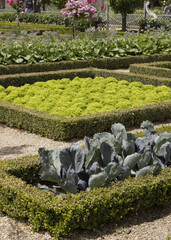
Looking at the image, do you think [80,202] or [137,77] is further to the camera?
[137,77]

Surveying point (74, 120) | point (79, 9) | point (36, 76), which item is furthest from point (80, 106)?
point (79, 9)

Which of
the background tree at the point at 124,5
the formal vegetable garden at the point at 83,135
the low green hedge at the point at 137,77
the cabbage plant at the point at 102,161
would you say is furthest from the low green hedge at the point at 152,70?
the background tree at the point at 124,5

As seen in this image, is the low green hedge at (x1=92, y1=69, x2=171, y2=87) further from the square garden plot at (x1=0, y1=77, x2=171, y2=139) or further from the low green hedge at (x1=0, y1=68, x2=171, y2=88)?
the square garden plot at (x1=0, y1=77, x2=171, y2=139)

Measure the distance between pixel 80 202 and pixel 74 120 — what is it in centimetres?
307

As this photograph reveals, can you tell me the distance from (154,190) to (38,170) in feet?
4.15

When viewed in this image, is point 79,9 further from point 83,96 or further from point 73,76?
point 83,96

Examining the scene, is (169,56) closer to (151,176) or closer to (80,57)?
(80,57)

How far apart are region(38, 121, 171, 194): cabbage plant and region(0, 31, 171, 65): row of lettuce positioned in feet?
25.9

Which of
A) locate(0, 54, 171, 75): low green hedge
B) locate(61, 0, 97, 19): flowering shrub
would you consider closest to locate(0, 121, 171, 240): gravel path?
Result: locate(0, 54, 171, 75): low green hedge

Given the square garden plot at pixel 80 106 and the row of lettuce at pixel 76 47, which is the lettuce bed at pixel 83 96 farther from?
the row of lettuce at pixel 76 47

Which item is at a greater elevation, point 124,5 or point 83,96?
point 124,5

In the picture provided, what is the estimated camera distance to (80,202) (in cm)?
351

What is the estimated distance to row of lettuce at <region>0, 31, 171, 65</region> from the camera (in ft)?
39.2

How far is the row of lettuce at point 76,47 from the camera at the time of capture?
11953 millimetres
